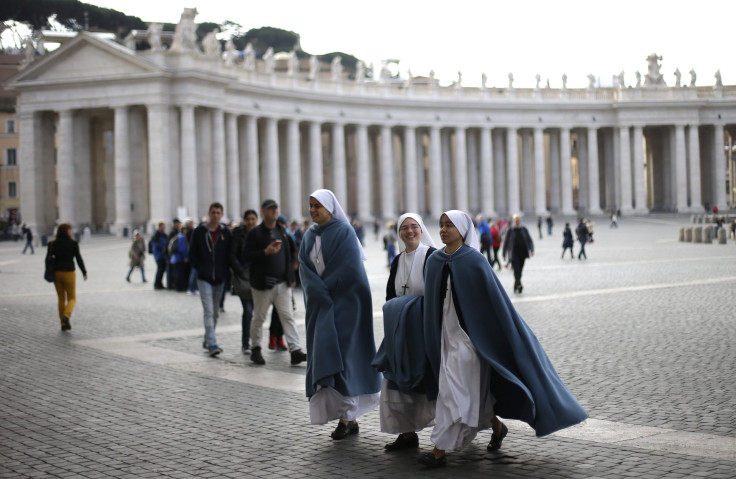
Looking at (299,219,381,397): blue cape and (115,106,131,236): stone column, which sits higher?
(115,106,131,236): stone column

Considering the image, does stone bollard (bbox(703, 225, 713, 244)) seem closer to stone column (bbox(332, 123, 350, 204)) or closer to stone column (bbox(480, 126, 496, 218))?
stone column (bbox(332, 123, 350, 204))

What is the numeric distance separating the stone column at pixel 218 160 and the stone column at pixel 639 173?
132 feet

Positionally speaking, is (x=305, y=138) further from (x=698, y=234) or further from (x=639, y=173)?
(x=698, y=234)

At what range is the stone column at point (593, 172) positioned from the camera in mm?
88250

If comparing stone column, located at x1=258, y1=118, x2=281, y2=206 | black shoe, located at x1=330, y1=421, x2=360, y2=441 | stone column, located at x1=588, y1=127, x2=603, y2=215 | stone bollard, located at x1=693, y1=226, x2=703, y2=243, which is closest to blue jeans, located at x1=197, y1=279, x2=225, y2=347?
black shoe, located at x1=330, y1=421, x2=360, y2=441

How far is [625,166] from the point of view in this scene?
8875 centimetres

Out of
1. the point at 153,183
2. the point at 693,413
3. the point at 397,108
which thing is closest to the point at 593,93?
the point at 397,108

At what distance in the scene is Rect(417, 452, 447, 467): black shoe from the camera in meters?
8.30

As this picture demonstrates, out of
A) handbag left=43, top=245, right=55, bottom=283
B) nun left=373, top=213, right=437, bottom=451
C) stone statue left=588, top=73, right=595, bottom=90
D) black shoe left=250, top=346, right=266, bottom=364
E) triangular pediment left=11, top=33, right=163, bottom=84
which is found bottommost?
black shoe left=250, top=346, right=266, bottom=364

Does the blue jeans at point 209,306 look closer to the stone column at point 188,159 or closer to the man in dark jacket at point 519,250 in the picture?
the man in dark jacket at point 519,250

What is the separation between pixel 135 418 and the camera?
10602mm

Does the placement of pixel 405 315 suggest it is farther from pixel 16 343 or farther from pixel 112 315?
pixel 112 315

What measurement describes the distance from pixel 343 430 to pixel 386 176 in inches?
2924

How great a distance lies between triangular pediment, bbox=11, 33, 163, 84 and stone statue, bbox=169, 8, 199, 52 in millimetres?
3154
